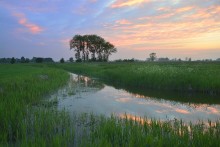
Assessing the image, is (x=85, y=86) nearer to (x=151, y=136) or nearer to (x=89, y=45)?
(x=151, y=136)

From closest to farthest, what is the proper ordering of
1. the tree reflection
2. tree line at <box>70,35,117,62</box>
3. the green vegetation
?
the green vegetation, the tree reflection, tree line at <box>70,35,117,62</box>

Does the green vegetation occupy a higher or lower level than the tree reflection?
higher

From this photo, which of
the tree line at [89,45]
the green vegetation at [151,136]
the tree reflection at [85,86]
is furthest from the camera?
the tree line at [89,45]

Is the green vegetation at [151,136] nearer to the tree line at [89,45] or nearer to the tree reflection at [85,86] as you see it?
the tree reflection at [85,86]

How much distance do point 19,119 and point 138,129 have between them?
462 centimetres

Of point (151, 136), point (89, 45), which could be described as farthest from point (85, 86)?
point (89, 45)

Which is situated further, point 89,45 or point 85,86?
point 89,45

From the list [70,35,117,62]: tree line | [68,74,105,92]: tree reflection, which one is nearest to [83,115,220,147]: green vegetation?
[68,74,105,92]: tree reflection

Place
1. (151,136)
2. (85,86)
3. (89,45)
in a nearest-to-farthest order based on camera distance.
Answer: (151,136) → (85,86) → (89,45)

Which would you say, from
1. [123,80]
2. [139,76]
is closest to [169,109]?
[139,76]

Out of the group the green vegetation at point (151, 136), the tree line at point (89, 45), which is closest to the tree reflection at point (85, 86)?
the green vegetation at point (151, 136)

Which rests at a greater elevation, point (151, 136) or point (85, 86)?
point (151, 136)

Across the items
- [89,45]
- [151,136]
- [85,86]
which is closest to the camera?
[151,136]

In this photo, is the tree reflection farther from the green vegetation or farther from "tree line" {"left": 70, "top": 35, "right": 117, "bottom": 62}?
"tree line" {"left": 70, "top": 35, "right": 117, "bottom": 62}
